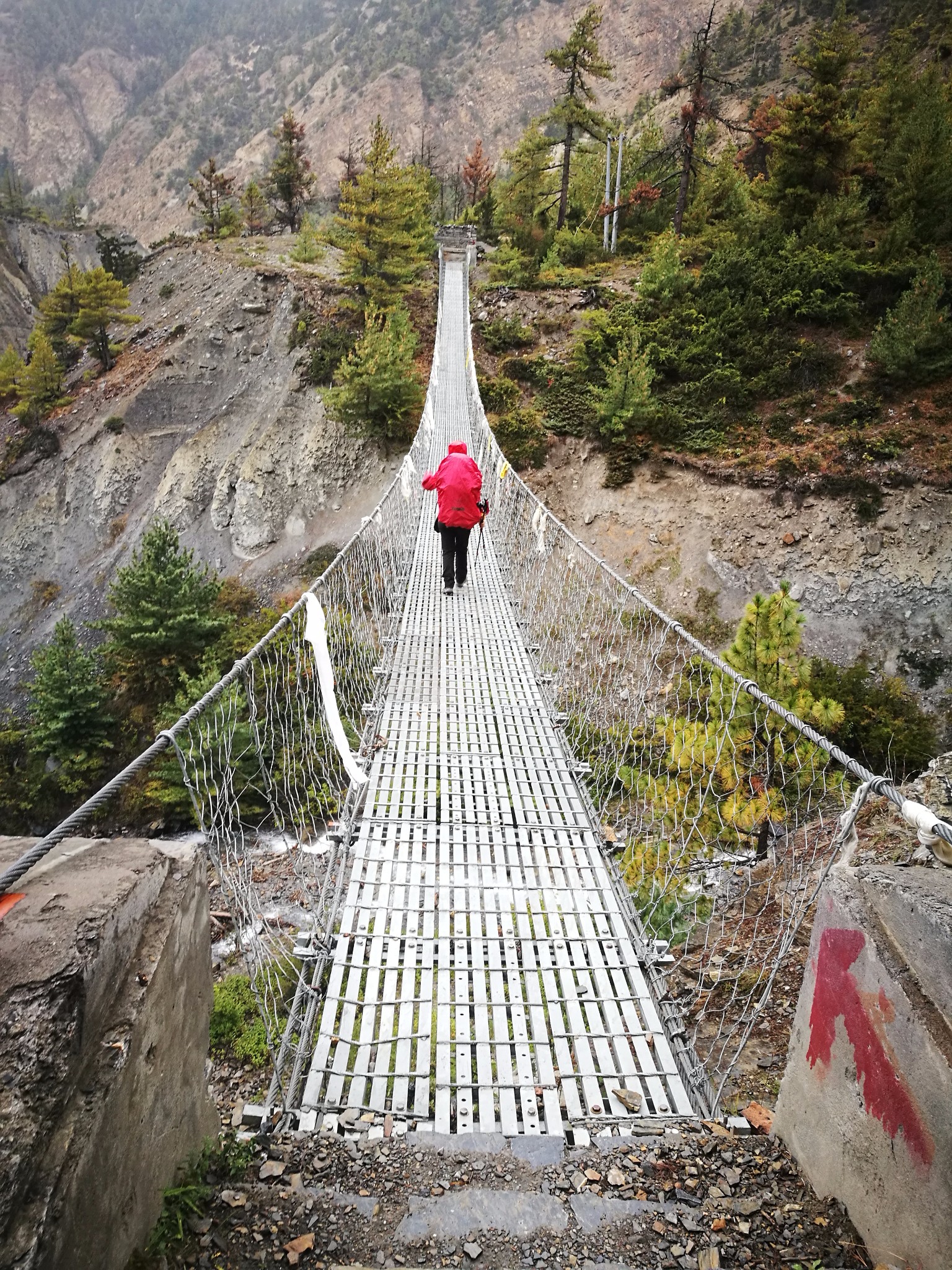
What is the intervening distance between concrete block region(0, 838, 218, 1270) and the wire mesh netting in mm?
337

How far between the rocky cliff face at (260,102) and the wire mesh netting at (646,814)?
2127 inches

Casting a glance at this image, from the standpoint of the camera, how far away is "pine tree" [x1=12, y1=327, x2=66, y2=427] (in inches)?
646

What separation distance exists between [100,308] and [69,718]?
12.3m

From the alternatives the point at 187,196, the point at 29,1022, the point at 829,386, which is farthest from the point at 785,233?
the point at 187,196

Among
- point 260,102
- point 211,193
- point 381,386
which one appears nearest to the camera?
point 381,386

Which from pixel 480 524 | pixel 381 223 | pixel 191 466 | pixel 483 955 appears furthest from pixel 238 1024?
pixel 381 223

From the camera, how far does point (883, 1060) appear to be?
1.02 metres

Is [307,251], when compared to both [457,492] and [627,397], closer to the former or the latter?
[627,397]

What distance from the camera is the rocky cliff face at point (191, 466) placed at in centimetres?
1176

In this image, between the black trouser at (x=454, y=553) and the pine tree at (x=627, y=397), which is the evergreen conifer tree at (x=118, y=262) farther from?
the black trouser at (x=454, y=553)

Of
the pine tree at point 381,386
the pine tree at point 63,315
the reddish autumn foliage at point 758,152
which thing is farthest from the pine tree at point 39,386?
the reddish autumn foliage at point 758,152

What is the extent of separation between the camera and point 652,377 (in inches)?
333

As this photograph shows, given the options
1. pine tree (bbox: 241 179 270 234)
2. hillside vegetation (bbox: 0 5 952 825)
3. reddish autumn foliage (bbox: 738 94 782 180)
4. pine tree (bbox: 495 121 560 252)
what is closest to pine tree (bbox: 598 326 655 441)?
hillside vegetation (bbox: 0 5 952 825)

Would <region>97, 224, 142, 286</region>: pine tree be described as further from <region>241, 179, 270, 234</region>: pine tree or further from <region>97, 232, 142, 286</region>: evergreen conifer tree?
<region>241, 179, 270, 234</region>: pine tree
